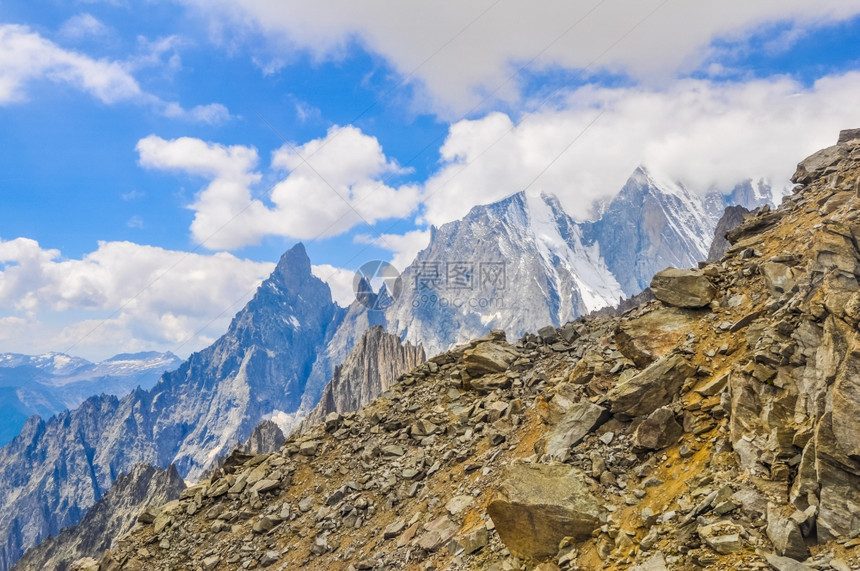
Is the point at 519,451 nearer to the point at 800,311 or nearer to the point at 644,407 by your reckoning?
the point at 644,407

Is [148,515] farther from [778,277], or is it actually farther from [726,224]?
[726,224]

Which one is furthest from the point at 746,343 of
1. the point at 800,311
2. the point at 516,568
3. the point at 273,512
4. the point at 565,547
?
the point at 273,512

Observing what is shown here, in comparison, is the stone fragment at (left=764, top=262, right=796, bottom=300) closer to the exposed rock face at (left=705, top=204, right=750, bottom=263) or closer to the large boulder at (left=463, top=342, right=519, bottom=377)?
the large boulder at (left=463, top=342, right=519, bottom=377)

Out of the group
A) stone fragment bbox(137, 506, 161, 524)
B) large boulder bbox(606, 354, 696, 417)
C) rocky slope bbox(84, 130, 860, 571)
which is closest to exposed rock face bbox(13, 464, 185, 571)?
stone fragment bbox(137, 506, 161, 524)

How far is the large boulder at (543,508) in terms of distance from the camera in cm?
1148

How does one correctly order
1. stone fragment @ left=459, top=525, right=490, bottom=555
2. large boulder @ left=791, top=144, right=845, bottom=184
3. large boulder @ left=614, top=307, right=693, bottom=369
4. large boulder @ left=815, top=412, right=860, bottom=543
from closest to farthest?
large boulder @ left=815, top=412, right=860, bottom=543 < stone fragment @ left=459, top=525, right=490, bottom=555 < large boulder @ left=614, top=307, right=693, bottom=369 < large boulder @ left=791, top=144, right=845, bottom=184

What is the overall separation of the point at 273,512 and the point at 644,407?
1504 centimetres

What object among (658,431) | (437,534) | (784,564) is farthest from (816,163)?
(437,534)

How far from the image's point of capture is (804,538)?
7961 millimetres

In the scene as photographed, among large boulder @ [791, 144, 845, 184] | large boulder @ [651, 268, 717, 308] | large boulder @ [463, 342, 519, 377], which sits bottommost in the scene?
large boulder @ [651, 268, 717, 308]

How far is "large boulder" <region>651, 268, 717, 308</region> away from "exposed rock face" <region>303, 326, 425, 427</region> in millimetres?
153510

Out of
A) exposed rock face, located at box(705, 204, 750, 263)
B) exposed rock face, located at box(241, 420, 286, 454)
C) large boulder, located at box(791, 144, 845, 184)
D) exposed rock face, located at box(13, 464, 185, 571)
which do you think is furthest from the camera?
exposed rock face, located at box(241, 420, 286, 454)

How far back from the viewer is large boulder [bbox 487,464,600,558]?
11.5 meters

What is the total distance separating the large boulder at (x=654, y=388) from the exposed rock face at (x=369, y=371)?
156 m
